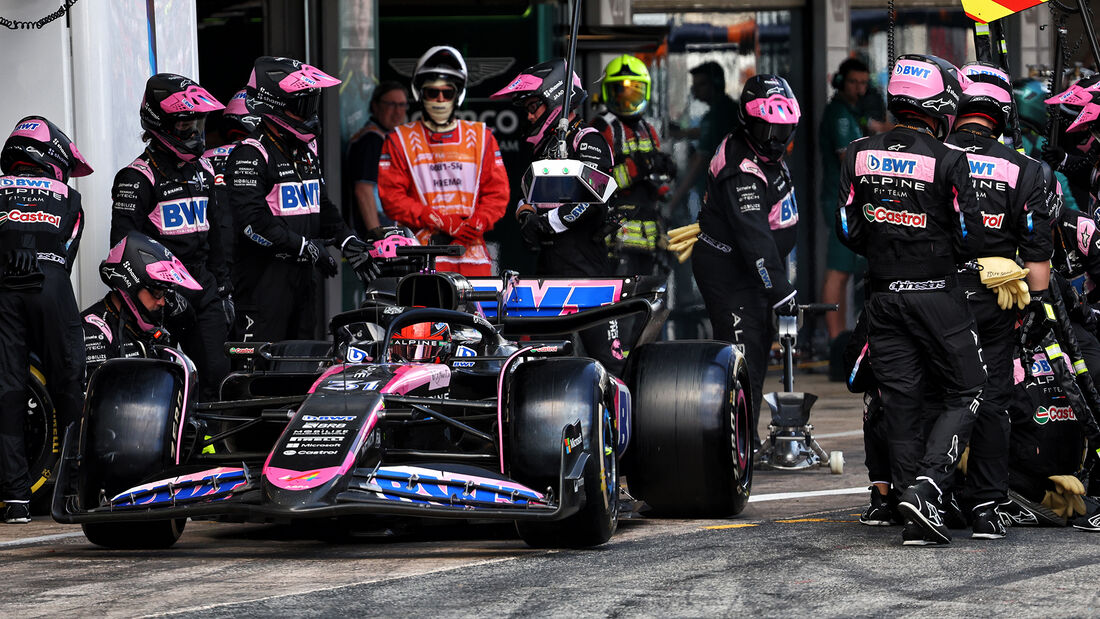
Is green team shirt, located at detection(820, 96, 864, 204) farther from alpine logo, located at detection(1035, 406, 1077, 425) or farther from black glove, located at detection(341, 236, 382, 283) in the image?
alpine logo, located at detection(1035, 406, 1077, 425)

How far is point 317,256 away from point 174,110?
4.22ft

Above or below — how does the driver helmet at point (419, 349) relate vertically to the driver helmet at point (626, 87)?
below

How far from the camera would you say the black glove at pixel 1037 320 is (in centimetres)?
821

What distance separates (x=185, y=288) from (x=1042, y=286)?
14.2 feet

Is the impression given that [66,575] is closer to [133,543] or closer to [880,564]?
[133,543]

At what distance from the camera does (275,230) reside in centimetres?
1062

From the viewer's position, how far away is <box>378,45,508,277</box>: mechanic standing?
10891 mm

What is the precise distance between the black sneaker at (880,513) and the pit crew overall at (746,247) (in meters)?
2.42

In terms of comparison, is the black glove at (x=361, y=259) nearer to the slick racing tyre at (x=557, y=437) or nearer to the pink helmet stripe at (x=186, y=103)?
the pink helmet stripe at (x=186, y=103)

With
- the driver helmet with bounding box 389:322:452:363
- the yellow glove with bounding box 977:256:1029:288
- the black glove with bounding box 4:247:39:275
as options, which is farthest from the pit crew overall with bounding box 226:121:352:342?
the yellow glove with bounding box 977:256:1029:288

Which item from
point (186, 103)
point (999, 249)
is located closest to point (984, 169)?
point (999, 249)

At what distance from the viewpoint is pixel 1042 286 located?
26.8ft

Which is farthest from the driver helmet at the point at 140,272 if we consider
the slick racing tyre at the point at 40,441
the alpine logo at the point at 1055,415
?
the alpine logo at the point at 1055,415

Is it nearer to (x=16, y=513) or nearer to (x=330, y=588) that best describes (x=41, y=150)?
(x=16, y=513)
